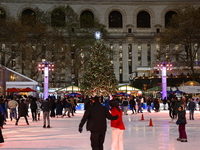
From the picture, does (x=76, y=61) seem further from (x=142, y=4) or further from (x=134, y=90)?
(x=142, y=4)

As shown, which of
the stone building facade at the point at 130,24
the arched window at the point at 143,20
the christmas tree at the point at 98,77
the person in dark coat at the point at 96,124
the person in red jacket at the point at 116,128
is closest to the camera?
the person in dark coat at the point at 96,124

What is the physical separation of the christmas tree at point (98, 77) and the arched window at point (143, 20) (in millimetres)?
50134

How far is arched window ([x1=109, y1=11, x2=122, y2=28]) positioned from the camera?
8650 centimetres

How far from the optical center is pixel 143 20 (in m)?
87.1

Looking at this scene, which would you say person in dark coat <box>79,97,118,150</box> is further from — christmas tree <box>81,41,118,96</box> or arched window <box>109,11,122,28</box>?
arched window <box>109,11,122,28</box>

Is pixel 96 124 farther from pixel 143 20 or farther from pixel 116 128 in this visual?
pixel 143 20

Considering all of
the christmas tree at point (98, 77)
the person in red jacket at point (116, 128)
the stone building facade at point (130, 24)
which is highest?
the stone building facade at point (130, 24)

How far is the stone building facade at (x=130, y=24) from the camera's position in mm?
82625

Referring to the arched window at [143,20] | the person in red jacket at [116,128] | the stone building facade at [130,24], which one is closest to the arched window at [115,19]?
the stone building facade at [130,24]

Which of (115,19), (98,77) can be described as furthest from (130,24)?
(98,77)

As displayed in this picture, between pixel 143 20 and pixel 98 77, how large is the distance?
52.4 metres

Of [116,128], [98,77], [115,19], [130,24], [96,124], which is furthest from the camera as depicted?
[115,19]

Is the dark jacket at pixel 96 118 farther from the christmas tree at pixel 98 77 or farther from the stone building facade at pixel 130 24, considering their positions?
the stone building facade at pixel 130 24

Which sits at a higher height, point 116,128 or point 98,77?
point 98,77
